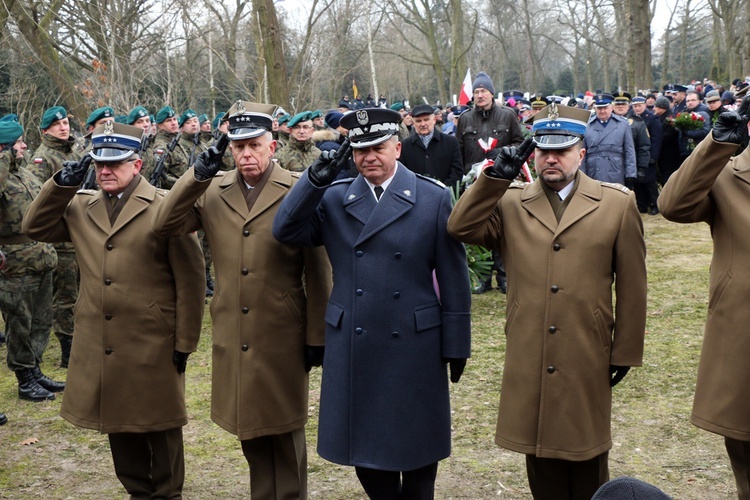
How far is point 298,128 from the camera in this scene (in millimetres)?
11078

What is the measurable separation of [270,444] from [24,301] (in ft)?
12.0

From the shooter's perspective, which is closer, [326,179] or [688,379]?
[326,179]

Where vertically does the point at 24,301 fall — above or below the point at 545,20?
below

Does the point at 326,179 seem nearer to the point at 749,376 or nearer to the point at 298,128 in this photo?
the point at 749,376

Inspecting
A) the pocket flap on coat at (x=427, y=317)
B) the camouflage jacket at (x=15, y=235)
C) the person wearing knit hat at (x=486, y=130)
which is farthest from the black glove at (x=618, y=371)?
the person wearing knit hat at (x=486, y=130)

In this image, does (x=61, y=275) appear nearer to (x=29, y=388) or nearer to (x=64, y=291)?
(x=64, y=291)

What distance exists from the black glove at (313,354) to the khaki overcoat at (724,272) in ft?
6.04

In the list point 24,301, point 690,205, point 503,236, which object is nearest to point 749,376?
point 690,205

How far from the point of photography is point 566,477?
4316 mm

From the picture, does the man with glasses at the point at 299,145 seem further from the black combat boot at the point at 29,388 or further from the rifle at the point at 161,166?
the black combat boot at the point at 29,388

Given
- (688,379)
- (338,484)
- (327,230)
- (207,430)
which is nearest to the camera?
(327,230)

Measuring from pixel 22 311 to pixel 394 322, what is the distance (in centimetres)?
447

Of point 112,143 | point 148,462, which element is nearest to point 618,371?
point 148,462

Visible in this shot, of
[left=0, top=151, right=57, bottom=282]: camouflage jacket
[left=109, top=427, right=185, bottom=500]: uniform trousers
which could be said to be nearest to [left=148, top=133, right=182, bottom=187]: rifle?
[left=0, top=151, right=57, bottom=282]: camouflage jacket
